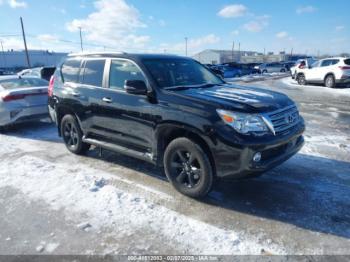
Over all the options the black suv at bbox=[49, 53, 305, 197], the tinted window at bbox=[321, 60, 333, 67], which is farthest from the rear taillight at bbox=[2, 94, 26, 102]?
the tinted window at bbox=[321, 60, 333, 67]

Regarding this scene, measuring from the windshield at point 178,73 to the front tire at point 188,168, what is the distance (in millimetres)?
939

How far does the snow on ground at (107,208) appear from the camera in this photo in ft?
9.84

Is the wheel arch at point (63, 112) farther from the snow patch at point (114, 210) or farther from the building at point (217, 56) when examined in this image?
the building at point (217, 56)

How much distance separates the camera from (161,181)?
4512 millimetres

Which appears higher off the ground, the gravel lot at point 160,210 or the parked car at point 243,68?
the parked car at point 243,68

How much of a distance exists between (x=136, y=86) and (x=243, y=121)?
150 centimetres

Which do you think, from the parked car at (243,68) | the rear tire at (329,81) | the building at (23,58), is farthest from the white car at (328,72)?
the building at (23,58)

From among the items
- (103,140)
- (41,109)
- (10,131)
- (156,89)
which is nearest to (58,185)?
(103,140)

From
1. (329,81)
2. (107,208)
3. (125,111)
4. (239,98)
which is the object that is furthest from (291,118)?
(329,81)

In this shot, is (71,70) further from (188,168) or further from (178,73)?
(188,168)

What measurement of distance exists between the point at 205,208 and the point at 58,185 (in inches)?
87.7

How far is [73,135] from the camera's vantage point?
5.84 meters

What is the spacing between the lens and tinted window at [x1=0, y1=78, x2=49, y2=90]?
815cm

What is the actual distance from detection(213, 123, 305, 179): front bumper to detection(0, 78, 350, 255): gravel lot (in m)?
0.52
